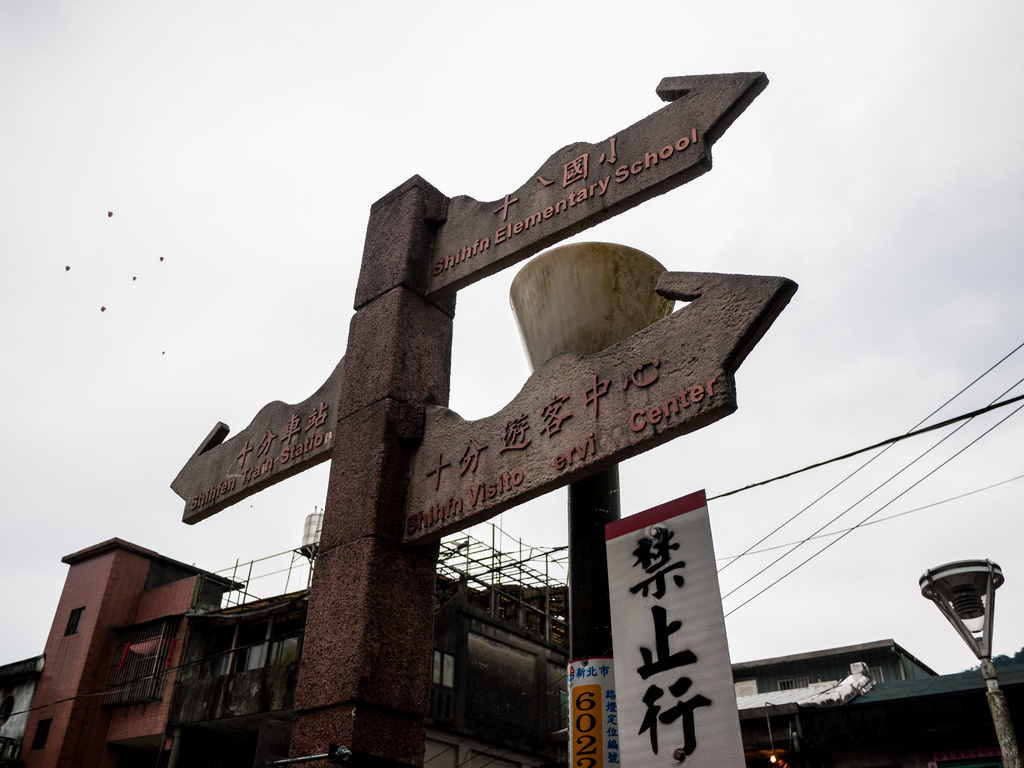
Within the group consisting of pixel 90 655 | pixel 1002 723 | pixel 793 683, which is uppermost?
pixel 90 655

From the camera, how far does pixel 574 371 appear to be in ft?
13.9

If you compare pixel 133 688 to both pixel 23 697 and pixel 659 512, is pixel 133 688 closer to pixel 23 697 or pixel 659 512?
pixel 23 697

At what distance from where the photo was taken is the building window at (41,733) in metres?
22.1

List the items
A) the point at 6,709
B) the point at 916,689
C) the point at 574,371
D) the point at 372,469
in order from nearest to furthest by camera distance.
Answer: the point at 574,371 < the point at 372,469 < the point at 916,689 < the point at 6,709

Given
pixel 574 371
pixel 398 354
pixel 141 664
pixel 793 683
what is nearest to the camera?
pixel 574 371

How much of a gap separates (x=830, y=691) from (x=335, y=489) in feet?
38.9

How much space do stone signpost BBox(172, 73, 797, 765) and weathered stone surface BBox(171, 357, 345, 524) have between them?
0.02 m

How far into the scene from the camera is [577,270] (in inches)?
207

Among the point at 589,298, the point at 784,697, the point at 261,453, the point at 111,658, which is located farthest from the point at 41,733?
the point at 589,298

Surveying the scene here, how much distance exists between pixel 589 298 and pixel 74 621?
79.5 ft

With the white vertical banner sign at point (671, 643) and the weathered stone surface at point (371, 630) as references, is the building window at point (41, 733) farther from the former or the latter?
the white vertical banner sign at point (671, 643)

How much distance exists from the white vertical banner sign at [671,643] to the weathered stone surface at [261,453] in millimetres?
2568

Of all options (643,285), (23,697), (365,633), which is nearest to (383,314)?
(643,285)

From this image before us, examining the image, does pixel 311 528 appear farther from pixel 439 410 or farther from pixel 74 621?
pixel 439 410
